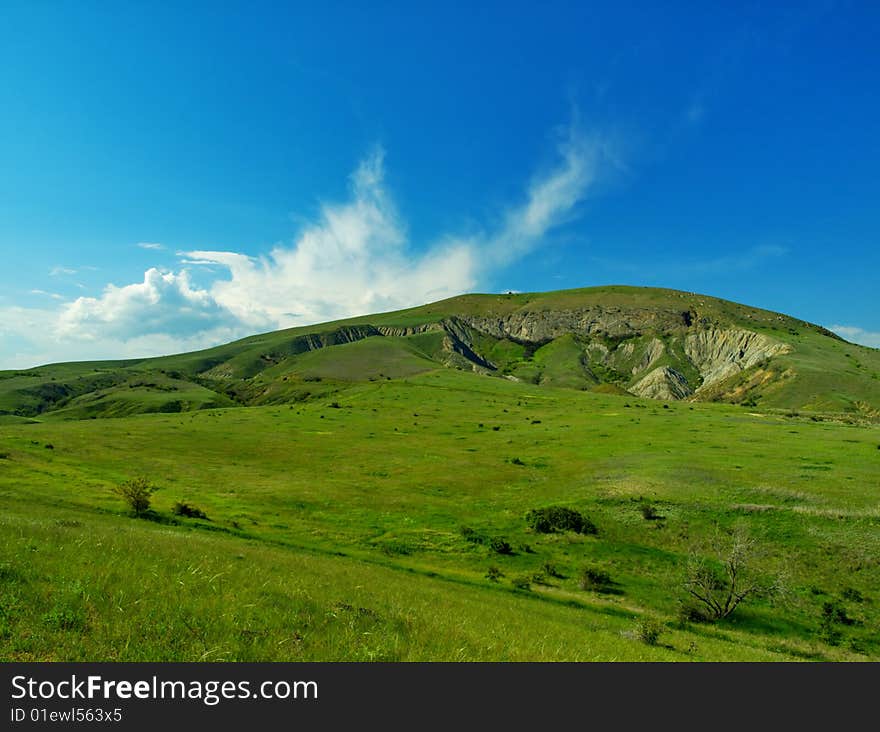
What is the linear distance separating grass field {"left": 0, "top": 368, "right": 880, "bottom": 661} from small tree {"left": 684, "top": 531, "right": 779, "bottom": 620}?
97 centimetres

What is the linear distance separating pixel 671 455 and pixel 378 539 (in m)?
52.5

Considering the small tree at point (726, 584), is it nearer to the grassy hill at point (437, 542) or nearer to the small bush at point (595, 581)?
the grassy hill at point (437, 542)

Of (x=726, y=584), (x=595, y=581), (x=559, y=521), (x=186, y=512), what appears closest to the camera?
(x=595, y=581)

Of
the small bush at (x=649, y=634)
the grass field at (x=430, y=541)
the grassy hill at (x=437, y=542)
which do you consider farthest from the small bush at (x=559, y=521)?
the small bush at (x=649, y=634)

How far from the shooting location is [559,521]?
47469 mm

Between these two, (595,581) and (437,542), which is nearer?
(595,581)

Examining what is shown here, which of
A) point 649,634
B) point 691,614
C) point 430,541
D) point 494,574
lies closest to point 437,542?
point 430,541

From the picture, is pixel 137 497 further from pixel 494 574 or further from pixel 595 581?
pixel 595 581

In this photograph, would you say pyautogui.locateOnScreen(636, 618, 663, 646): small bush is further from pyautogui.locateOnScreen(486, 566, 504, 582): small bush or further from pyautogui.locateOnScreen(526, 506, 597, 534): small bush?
pyautogui.locateOnScreen(526, 506, 597, 534): small bush

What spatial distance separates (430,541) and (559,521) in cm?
1335

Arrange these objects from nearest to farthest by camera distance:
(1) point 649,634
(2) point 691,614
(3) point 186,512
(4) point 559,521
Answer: (1) point 649,634
(2) point 691,614
(3) point 186,512
(4) point 559,521

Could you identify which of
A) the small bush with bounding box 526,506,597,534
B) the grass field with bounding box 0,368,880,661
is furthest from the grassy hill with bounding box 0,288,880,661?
the small bush with bounding box 526,506,597,534
